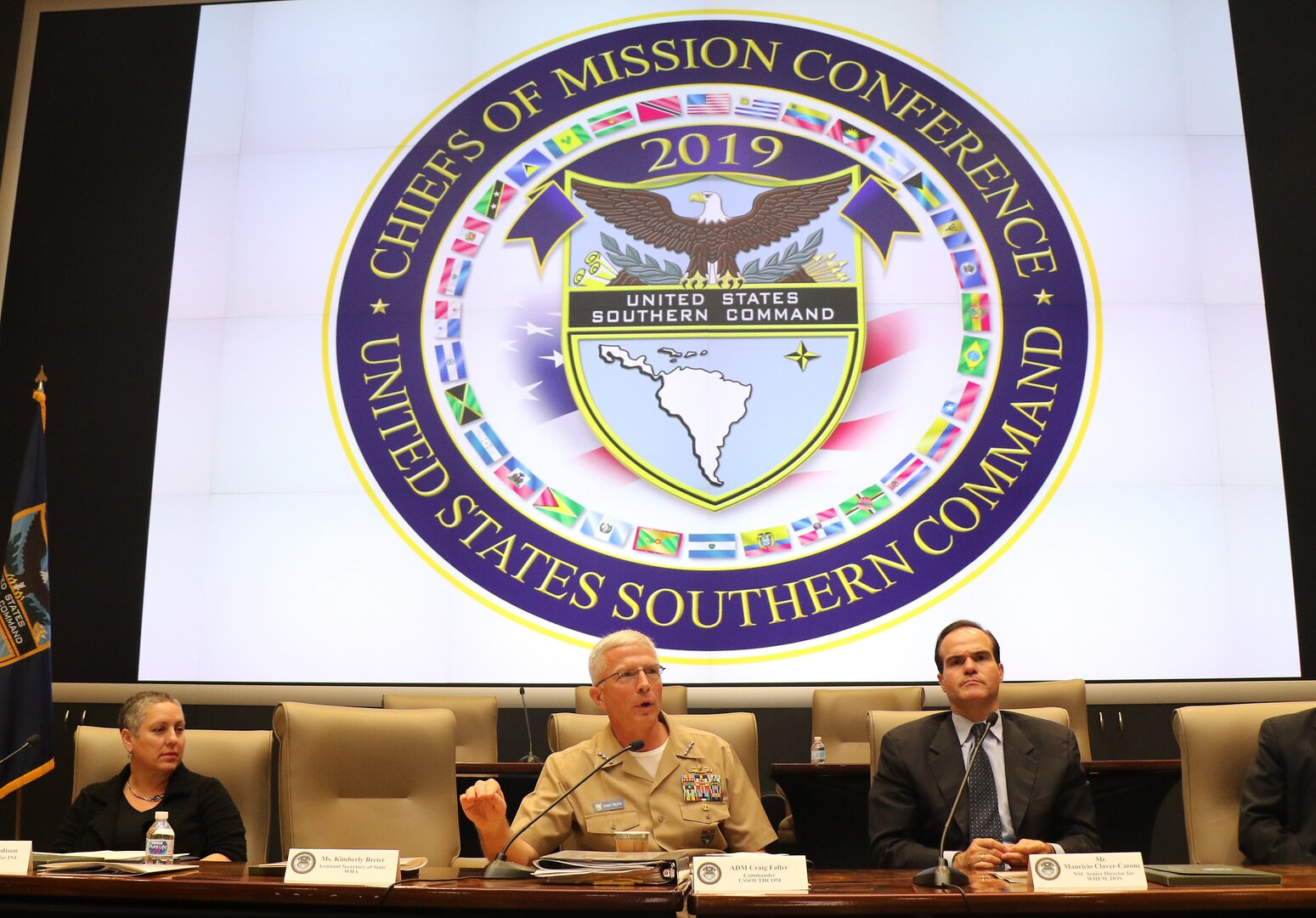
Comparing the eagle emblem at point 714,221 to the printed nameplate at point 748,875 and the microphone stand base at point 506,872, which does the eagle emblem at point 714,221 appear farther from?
the printed nameplate at point 748,875

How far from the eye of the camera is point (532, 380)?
14.9ft

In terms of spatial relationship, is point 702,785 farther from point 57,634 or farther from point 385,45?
point 385,45

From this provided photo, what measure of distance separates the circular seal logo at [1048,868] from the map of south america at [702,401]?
2871mm

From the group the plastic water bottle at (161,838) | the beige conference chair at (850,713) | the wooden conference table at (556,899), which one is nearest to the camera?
the wooden conference table at (556,899)

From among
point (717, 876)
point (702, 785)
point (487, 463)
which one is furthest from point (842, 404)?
point (717, 876)

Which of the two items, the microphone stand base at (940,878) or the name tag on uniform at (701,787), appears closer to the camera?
the microphone stand base at (940,878)

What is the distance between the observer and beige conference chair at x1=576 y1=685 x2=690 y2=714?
13.0ft

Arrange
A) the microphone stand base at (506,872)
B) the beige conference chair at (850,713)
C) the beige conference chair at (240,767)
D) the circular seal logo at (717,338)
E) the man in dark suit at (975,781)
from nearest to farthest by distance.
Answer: the microphone stand base at (506,872), the man in dark suit at (975,781), the beige conference chair at (240,767), the beige conference chair at (850,713), the circular seal logo at (717,338)

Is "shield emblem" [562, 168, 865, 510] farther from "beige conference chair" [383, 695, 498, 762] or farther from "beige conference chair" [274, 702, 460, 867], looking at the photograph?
"beige conference chair" [274, 702, 460, 867]

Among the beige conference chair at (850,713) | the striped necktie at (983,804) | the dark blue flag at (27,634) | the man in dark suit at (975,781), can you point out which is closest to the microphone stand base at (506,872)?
the man in dark suit at (975,781)

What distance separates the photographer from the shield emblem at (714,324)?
14.6ft

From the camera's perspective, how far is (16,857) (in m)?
1.81

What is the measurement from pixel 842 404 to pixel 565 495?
3.71 feet

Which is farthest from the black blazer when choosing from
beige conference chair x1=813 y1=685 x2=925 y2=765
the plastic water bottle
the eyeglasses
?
A: beige conference chair x1=813 y1=685 x2=925 y2=765
